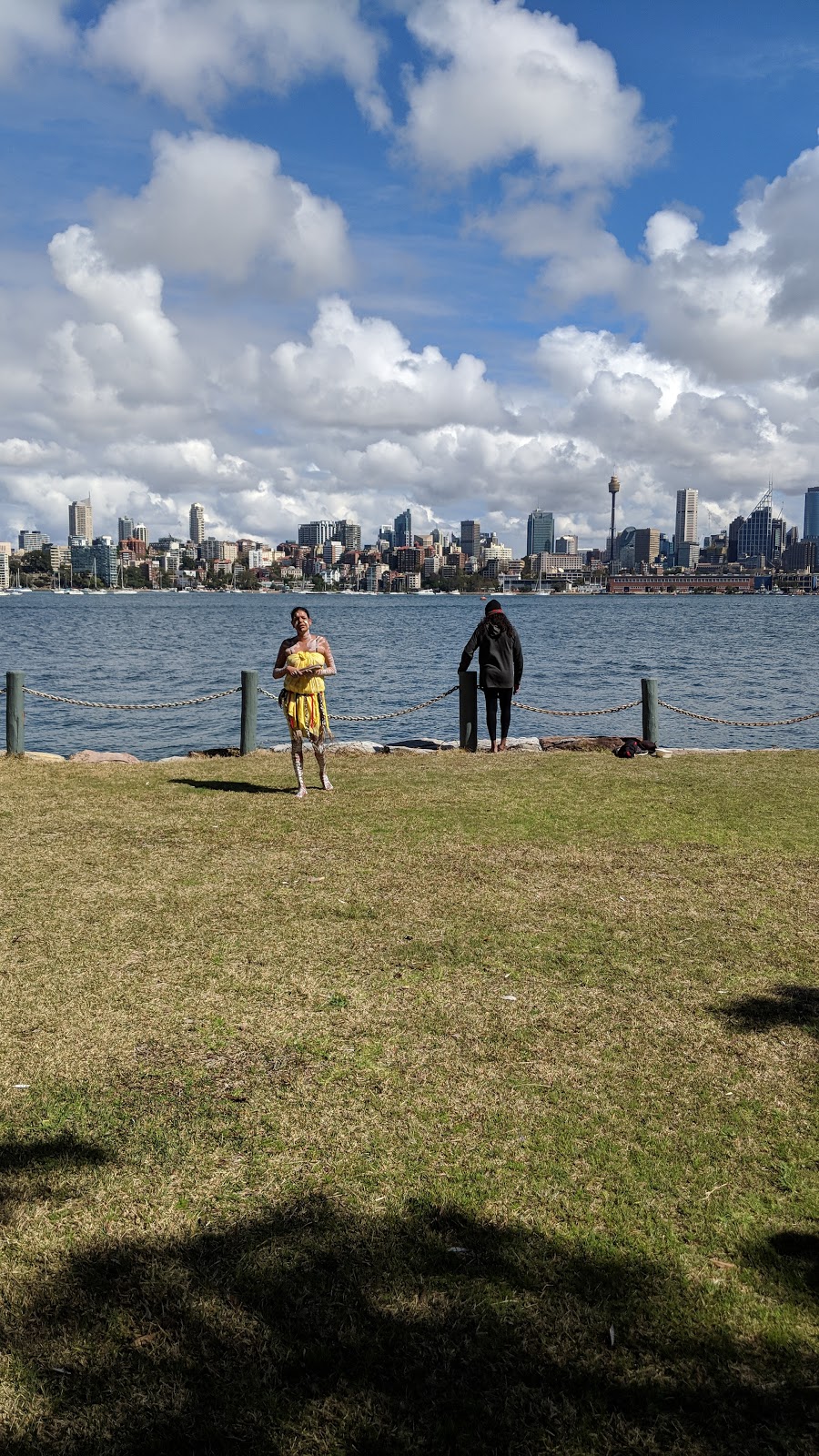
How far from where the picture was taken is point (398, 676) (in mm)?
42281

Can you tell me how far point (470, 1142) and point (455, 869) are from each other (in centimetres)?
399

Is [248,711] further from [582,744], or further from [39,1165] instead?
[39,1165]

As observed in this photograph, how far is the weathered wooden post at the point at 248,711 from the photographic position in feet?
46.0

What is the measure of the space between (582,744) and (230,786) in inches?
219

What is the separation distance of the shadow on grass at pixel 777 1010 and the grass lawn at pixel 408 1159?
0.03m

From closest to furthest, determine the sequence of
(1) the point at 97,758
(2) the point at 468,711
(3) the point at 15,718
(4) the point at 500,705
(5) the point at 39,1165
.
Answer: (5) the point at 39,1165 < (3) the point at 15,718 < (1) the point at 97,758 < (4) the point at 500,705 < (2) the point at 468,711

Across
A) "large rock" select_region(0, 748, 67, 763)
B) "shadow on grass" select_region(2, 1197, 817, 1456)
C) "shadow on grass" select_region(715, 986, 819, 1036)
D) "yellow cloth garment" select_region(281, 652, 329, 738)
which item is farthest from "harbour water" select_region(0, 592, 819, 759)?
"shadow on grass" select_region(2, 1197, 817, 1456)

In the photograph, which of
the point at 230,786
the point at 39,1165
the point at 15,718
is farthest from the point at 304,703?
the point at 39,1165

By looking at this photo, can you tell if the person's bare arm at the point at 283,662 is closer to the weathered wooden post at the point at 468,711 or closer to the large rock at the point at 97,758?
the large rock at the point at 97,758

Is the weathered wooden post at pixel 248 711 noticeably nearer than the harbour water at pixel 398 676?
Yes

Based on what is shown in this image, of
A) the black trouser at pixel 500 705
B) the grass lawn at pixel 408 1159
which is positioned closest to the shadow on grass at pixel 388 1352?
the grass lawn at pixel 408 1159

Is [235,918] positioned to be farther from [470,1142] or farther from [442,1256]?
[442,1256]

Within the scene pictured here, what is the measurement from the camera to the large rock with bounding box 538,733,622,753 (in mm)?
14711

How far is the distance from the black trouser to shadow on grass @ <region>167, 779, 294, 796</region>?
3894mm
